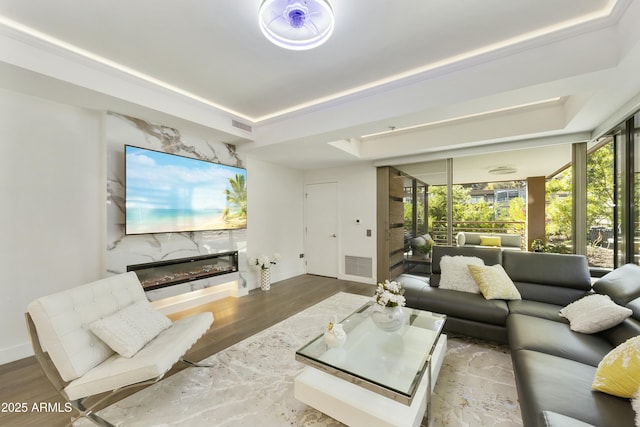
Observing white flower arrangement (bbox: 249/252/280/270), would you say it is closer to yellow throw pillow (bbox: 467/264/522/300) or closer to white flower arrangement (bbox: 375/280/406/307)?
white flower arrangement (bbox: 375/280/406/307)

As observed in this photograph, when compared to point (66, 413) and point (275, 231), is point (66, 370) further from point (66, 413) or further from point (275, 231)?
point (275, 231)

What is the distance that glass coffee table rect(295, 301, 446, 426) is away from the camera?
141 cm

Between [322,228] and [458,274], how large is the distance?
10.1 ft

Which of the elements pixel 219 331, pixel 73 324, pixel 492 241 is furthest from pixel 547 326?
pixel 492 241

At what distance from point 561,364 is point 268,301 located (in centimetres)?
334

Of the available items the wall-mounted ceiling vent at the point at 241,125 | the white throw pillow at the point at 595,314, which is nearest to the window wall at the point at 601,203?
the white throw pillow at the point at 595,314

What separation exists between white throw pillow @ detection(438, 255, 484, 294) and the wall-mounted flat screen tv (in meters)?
3.08

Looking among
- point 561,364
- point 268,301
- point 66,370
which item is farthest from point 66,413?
point 561,364

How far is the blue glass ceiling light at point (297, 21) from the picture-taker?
5.24 ft

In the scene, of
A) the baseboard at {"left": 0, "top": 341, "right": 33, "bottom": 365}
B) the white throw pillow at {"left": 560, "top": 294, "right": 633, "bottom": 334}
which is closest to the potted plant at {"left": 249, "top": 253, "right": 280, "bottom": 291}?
the baseboard at {"left": 0, "top": 341, "right": 33, "bottom": 365}

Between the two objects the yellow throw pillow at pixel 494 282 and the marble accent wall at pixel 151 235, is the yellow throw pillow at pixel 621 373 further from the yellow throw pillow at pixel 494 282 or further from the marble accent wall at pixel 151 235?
the marble accent wall at pixel 151 235

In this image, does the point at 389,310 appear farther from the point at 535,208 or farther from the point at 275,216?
the point at 535,208

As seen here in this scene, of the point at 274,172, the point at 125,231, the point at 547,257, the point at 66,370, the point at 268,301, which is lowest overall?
the point at 268,301

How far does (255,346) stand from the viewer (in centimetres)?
256
